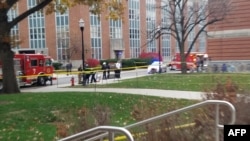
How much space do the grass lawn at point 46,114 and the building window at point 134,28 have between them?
202 ft

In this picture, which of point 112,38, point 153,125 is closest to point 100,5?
point 153,125

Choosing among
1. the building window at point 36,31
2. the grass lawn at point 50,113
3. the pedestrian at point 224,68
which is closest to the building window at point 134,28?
the building window at point 36,31

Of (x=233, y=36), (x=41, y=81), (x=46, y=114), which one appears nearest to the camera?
(x=46, y=114)

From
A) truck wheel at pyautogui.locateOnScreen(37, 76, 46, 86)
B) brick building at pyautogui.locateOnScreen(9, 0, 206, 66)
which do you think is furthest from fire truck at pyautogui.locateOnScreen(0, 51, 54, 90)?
brick building at pyautogui.locateOnScreen(9, 0, 206, 66)

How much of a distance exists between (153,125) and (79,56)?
193ft

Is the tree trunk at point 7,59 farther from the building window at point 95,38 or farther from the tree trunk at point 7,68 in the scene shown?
the building window at point 95,38

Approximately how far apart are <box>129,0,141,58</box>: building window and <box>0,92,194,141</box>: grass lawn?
61.7 meters

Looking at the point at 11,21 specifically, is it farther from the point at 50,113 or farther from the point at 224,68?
the point at 224,68

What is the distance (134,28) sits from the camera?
7800cm

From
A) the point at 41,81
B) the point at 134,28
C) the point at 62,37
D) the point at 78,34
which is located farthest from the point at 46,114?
the point at 134,28

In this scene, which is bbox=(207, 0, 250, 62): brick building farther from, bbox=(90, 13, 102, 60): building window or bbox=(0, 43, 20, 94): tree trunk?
bbox=(90, 13, 102, 60): building window

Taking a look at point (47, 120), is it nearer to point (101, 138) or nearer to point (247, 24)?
point (101, 138)

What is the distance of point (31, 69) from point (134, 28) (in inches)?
1918

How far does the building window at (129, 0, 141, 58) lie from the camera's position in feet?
251
